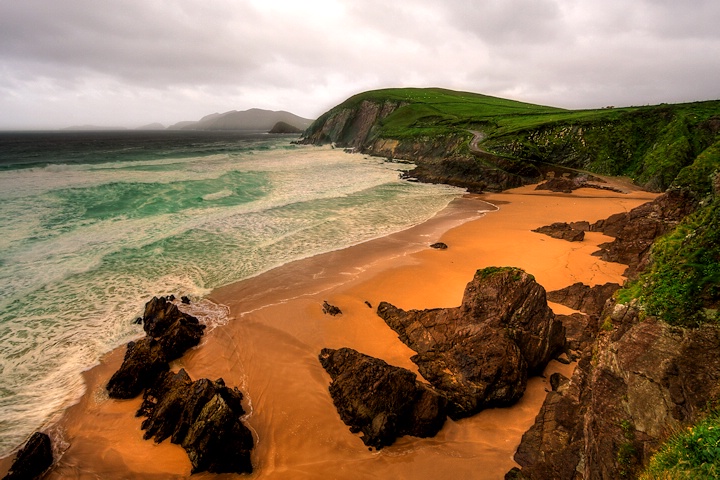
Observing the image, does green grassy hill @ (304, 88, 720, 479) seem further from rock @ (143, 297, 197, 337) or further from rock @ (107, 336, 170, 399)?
rock @ (143, 297, 197, 337)

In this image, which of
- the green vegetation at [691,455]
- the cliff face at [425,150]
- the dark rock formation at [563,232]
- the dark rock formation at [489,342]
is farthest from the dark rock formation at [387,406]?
the cliff face at [425,150]

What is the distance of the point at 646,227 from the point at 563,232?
6.03m

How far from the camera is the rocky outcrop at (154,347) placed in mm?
11359

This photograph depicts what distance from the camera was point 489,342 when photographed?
35.0 feet

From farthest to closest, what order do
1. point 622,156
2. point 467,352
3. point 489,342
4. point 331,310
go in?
point 622,156 < point 331,310 < point 467,352 < point 489,342

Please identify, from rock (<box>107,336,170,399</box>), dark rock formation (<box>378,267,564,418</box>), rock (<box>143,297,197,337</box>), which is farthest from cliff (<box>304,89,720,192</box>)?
rock (<box>107,336,170,399</box>)

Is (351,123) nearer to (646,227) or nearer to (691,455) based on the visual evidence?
(646,227)

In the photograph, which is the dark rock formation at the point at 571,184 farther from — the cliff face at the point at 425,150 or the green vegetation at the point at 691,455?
the green vegetation at the point at 691,455

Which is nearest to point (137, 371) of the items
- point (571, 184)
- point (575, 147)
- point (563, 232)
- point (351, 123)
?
point (563, 232)

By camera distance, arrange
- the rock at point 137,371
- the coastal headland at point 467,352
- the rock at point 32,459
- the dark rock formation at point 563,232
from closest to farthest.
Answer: the coastal headland at point 467,352, the rock at point 32,459, the rock at point 137,371, the dark rock formation at point 563,232

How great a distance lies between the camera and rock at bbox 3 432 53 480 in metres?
8.55

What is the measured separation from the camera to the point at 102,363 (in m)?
12.7

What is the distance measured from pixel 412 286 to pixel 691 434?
544 inches

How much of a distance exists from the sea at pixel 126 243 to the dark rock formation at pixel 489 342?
9612 mm
